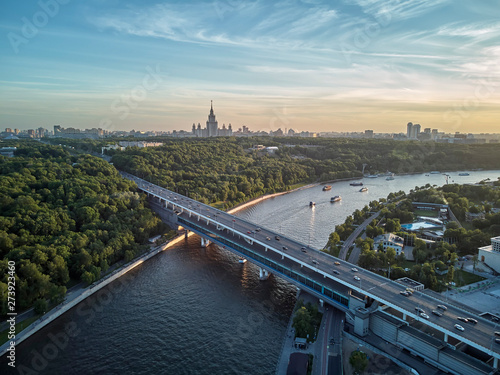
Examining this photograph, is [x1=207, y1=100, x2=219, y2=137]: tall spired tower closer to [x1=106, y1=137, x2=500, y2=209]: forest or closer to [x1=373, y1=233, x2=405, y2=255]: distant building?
[x1=106, y1=137, x2=500, y2=209]: forest

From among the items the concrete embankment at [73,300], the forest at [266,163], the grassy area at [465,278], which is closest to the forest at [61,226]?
the concrete embankment at [73,300]

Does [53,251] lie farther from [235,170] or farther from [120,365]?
[235,170]

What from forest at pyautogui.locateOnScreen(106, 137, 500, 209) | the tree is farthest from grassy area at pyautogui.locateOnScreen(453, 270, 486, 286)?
forest at pyautogui.locateOnScreen(106, 137, 500, 209)

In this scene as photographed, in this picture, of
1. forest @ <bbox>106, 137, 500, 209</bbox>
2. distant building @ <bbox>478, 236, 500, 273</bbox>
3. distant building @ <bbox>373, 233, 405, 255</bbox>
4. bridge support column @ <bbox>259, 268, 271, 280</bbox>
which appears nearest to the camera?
distant building @ <bbox>478, 236, 500, 273</bbox>

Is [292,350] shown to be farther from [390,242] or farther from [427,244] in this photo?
[427,244]

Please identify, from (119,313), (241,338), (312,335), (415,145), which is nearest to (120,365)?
(119,313)

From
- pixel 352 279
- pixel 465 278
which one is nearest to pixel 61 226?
pixel 352 279
